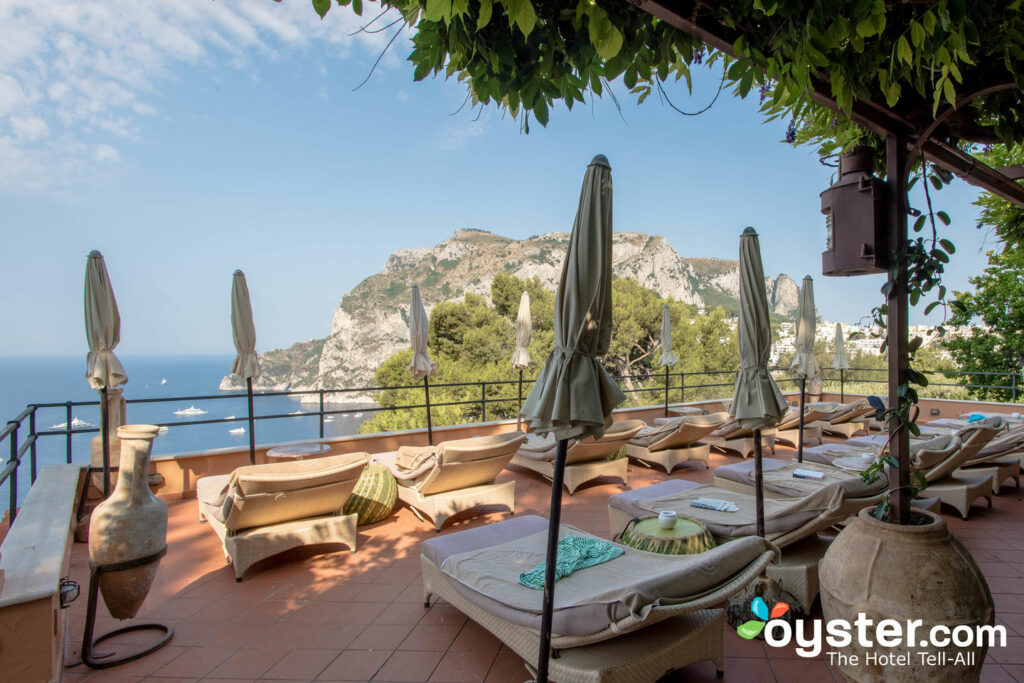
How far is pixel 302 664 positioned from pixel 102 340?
3485mm

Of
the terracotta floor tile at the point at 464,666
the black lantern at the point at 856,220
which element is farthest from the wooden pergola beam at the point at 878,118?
the terracotta floor tile at the point at 464,666

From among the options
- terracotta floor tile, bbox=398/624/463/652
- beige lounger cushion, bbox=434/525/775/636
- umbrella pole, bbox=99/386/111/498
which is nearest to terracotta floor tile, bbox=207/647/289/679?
terracotta floor tile, bbox=398/624/463/652

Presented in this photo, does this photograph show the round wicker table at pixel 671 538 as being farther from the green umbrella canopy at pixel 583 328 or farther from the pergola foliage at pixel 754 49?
the pergola foliage at pixel 754 49

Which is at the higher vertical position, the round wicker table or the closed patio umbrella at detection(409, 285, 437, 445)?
the closed patio umbrella at detection(409, 285, 437, 445)

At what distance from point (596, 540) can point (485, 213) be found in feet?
185

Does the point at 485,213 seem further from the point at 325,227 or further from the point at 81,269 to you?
the point at 81,269

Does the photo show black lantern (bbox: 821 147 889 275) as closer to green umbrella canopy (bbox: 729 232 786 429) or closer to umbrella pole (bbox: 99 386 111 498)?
green umbrella canopy (bbox: 729 232 786 429)

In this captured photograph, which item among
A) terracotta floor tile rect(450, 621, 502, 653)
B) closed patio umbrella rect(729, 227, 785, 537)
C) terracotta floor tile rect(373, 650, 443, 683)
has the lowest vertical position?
terracotta floor tile rect(450, 621, 502, 653)

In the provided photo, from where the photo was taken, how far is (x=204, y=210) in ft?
180

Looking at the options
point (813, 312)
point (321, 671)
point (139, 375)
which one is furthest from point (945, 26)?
point (139, 375)

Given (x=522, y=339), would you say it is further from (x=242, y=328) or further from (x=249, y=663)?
(x=249, y=663)

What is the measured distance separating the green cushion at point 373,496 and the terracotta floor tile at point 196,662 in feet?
5.60

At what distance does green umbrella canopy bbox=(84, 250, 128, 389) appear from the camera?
4320 millimetres

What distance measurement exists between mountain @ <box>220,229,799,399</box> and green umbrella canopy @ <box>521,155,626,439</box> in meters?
36.8
